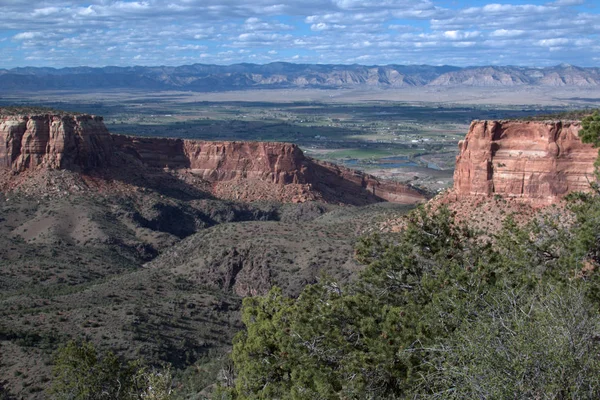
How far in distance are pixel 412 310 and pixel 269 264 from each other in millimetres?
27953

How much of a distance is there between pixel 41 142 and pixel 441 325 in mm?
57165

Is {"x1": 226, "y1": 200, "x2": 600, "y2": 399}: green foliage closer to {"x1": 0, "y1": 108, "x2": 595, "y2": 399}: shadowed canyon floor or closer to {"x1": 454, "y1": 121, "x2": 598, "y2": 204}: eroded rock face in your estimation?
{"x1": 0, "y1": 108, "x2": 595, "y2": 399}: shadowed canyon floor

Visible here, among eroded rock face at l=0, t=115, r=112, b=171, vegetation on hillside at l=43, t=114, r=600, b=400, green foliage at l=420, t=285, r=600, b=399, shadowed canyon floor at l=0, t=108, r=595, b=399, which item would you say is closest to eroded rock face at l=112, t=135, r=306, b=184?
shadowed canyon floor at l=0, t=108, r=595, b=399

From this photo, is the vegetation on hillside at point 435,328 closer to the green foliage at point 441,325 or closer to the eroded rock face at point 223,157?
the green foliage at point 441,325

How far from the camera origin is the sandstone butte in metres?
66.8

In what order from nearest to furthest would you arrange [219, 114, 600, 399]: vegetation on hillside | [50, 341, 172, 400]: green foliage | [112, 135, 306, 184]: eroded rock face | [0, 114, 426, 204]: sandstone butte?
[219, 114, 600, 399]: vegetation on hillside
[50, 341, 172, 400]: green foliage
[0, 114, 426, 204]: sandstone butte
[112, 135, 306, 184]: eroded rock face

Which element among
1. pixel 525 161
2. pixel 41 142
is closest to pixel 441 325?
pixel 525 161

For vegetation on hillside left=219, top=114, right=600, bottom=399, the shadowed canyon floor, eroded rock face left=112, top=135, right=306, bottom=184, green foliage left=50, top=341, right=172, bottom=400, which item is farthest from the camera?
eroded rock face left=112, top=135, right=306, bottom=184

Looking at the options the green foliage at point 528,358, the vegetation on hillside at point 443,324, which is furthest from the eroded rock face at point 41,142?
the green foliage at point 528,358

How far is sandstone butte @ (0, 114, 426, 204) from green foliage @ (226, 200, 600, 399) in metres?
48.5

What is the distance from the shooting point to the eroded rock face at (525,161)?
132 ft

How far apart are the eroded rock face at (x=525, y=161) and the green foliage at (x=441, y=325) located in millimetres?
17143

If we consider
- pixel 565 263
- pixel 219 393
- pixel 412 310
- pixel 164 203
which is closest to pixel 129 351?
pixel 219 393

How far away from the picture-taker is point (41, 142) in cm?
6681
